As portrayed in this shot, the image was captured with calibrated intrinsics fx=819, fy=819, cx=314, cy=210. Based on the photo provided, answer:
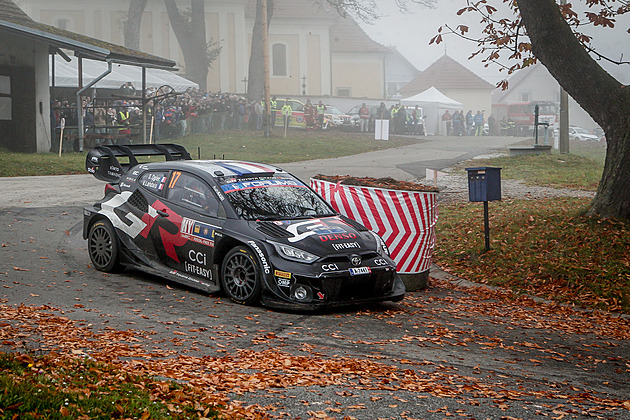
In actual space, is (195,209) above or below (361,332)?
above

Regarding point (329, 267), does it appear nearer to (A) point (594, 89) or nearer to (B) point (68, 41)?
(A) point (594, 89)

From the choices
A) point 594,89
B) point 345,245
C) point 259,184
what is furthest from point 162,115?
point 345,245

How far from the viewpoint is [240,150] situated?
32594 millimetres

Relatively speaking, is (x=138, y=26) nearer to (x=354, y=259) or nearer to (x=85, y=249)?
(x=85, y=249)

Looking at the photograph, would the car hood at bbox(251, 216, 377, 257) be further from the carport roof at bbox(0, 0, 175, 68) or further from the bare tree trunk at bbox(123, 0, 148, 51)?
the bare tree trunk at bbox(123, 0, 148, 51)

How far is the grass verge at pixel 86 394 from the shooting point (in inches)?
177

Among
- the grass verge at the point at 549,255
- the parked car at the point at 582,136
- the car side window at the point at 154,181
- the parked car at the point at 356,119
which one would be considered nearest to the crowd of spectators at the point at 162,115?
the parked car at the point at 356,119

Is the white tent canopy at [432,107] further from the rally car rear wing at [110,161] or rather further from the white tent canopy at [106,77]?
the rally car rear wing at [110,161]

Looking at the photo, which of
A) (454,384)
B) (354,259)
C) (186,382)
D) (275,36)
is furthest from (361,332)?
(275,36)

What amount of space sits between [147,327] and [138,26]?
50818 millimetres

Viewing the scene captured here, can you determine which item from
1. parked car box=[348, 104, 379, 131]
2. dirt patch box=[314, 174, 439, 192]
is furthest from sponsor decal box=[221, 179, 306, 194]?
parked car box=[348, 104, 379, 131]

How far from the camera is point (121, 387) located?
509 cm

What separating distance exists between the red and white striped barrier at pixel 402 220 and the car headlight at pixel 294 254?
2.07m

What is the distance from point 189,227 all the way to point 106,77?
92.2ft
